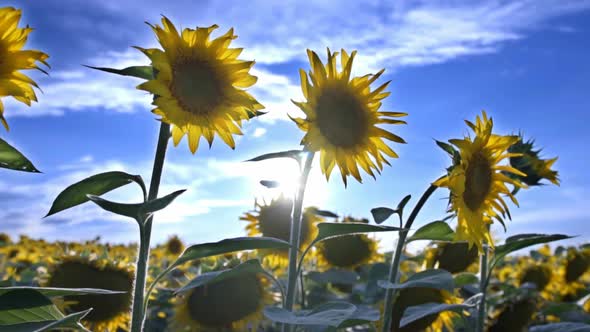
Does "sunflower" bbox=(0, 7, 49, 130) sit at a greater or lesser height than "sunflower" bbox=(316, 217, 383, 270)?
greater

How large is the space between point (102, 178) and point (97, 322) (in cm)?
178

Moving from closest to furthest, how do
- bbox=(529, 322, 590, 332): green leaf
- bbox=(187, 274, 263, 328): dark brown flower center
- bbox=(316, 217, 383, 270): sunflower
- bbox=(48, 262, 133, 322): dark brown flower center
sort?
bbox=(529, 322, 590, 332): green leaf → bbox=(48, 262, 133, 322): dark brown flower center → bbox=(187, 274, 263, 328): dark brown flower center → bbox=(316, 217, 383, 270): sunflower

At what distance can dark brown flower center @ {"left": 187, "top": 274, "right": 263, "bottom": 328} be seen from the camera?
3.40m

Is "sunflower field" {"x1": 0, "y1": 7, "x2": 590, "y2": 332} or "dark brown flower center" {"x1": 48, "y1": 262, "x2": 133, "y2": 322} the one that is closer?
"sunflower field" {"x1": 0, "y1": 7, "x2": 590, "y2": 332}

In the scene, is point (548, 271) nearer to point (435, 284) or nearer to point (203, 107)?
point (435, 284)

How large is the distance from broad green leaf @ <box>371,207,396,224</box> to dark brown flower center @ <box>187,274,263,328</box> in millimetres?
1176

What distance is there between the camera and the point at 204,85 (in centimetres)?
217

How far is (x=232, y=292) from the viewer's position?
3445 mm

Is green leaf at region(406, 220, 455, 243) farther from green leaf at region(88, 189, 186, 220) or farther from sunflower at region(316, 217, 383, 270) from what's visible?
sunflower at region(316, 217, 383, 270)

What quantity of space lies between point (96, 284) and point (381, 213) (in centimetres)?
175

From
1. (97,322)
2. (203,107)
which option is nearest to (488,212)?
(203,107)

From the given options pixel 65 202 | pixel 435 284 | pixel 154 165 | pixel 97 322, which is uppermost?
pixel 154 165

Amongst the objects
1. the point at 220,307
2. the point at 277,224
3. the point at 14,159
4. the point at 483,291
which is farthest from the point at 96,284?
the point at 483,291

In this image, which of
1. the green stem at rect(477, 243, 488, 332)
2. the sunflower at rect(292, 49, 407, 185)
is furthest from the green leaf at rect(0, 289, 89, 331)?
the green stem at rect(477, 243, 488, 332)
